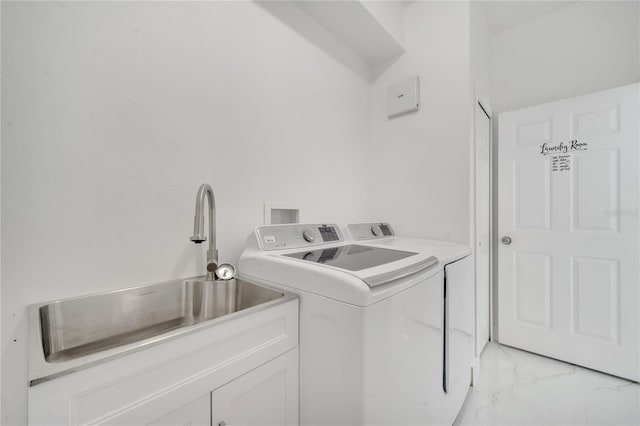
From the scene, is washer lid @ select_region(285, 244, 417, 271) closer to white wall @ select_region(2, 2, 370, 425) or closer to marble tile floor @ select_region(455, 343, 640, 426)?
white wall @ select_region(2, 2, 370, 425)

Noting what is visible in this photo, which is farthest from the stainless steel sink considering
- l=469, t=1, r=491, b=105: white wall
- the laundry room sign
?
the laundry room sign

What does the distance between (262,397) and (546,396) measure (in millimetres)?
1882

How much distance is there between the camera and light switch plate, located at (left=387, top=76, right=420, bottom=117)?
2012mm

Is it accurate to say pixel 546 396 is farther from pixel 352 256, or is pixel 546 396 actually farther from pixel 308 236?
pixel 308 236

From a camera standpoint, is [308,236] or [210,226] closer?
[210,226]

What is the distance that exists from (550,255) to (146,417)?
270 cm

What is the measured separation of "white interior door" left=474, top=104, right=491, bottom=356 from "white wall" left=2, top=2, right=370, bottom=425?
134 centimetres

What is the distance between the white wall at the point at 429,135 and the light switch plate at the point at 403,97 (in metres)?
0.05

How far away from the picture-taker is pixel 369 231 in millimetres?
1824

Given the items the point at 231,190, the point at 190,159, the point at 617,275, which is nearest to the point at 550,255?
the point at 617,275

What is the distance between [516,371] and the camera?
1.91 meters

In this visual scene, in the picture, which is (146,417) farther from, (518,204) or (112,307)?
(518,204)

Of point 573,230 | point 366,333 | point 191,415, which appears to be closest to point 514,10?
point 573,230

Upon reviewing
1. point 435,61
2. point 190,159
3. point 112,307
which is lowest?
point 112,307
